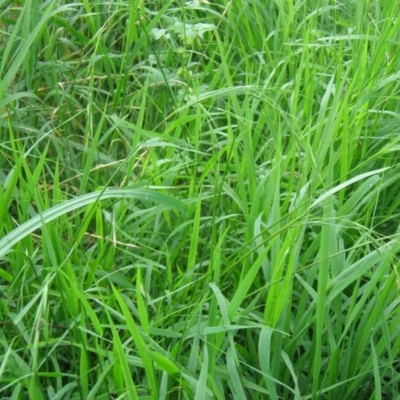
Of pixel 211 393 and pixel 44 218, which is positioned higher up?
pixel 44 218

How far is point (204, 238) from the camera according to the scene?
5.42 feet

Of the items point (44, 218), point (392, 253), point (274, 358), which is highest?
point (44, 218)

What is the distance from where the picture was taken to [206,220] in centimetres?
167

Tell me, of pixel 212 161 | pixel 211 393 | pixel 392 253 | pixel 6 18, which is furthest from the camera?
pixel 6 18

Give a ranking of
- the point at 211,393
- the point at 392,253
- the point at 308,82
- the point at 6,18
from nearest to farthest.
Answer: the point at 211,393 → the point at 392,253 → the point at 308,82 → the point at 6,18

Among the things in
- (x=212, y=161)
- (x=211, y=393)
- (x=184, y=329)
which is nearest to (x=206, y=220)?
(x=212, y=161)

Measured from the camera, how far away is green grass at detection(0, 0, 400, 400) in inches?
52.2

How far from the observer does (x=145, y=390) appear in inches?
51.8

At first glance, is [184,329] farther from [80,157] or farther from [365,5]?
[365,5]

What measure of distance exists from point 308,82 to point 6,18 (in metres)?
0.81

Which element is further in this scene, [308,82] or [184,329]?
[308,82]

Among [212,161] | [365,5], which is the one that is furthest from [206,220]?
[365,5]

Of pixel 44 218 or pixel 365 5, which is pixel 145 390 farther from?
pixel 365 5

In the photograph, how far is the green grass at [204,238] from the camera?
1.33m
